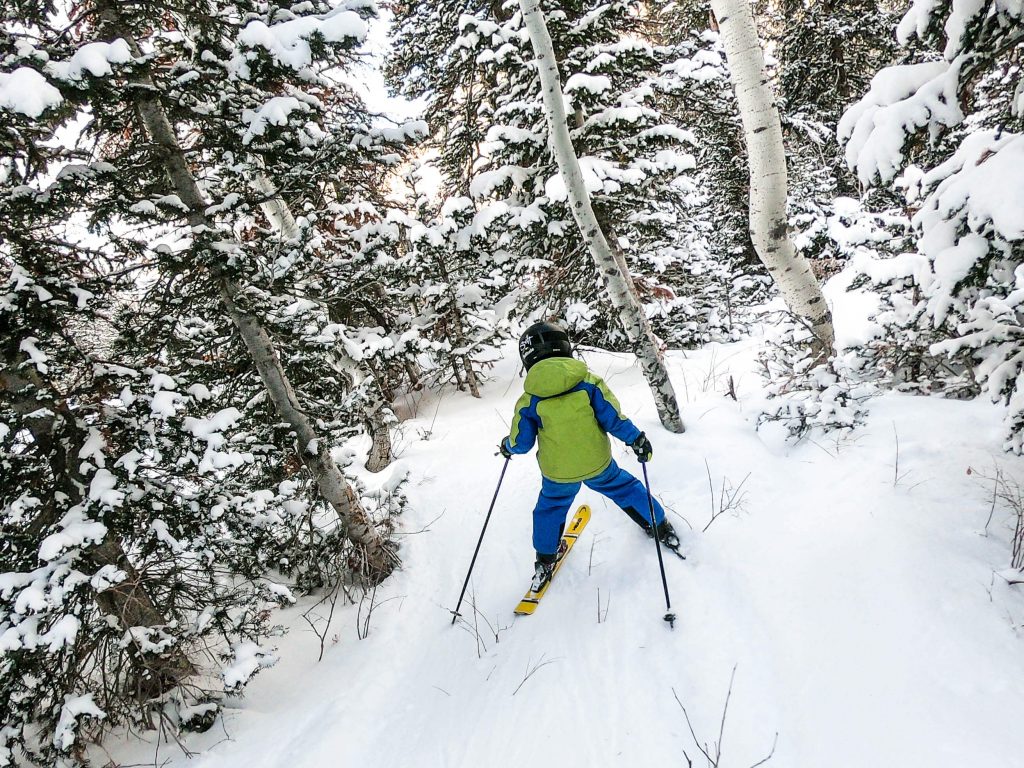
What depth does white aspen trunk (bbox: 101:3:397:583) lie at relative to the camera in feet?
14.4

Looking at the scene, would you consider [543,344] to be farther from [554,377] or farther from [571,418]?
[571,418]

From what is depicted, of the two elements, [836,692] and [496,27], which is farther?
[496,27]

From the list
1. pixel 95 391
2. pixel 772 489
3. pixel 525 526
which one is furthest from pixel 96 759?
pixel 772 489

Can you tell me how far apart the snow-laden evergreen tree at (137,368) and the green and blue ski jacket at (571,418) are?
8.53 ft

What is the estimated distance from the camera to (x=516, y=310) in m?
9.31

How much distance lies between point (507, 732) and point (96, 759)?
3.79 meters

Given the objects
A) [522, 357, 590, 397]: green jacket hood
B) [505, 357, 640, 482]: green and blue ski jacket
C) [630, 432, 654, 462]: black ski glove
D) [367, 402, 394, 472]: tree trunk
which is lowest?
[367, 402, 394, 472]: tree trunk

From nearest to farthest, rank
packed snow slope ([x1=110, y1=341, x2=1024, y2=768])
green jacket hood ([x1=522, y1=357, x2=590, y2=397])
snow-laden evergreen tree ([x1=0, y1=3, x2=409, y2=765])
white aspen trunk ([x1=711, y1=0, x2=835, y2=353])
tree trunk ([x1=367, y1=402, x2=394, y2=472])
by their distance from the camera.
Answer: packed snow slope ([x1=110, y1=341, x2=1024, y2=768]) < snow-laden evergreen tree ([x1=0, y1=3, x2=409, y2=765]) < green jacket hood ([x1=522, y1=357, x2=590, y2=397]) < white aspen trunk ([x1=711, y1=0, x2=835, y2=353]) < tree trunk ([x1=367, y1=402, x2=394, y2=472])

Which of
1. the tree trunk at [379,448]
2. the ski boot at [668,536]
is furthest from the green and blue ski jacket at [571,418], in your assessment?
the tree trunk at [379,448]

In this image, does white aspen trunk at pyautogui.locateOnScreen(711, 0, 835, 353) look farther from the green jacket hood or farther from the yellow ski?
the yellow ski

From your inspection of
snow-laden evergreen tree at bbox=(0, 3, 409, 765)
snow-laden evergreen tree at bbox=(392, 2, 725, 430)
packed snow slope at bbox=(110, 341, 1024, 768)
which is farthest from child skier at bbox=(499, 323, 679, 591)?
snow-laden evergreen tree at bbox=(392, 2, 725, 430)

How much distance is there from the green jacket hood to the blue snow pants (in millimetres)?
847

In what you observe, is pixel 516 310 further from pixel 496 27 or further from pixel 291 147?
pixel 291 147

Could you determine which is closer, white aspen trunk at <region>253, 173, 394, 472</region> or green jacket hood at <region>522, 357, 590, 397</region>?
green jacket hood at <region>522, 357, 590, 397</region>
